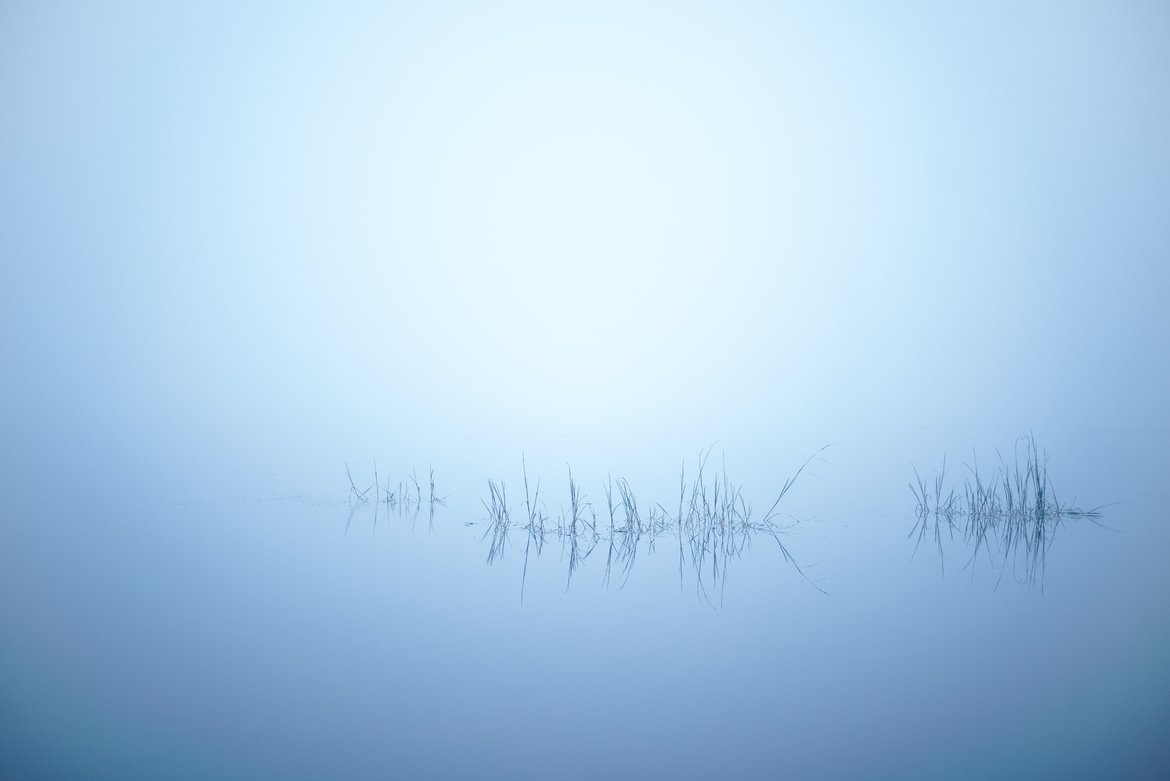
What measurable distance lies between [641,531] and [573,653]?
3.56m

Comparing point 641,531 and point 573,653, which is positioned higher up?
point 641,531

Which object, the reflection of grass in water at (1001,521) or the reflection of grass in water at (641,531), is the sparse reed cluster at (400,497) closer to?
the reflection of grass in water at (641,531)

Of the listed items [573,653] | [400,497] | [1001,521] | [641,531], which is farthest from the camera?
[400,497]

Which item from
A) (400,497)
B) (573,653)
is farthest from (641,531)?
(573,653)

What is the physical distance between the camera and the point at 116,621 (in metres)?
3.94

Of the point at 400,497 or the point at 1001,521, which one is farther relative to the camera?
the point at 400,497

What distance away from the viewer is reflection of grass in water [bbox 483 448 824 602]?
5.89m

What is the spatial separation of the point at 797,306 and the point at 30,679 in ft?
269

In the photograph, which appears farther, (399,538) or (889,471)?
(889,471)

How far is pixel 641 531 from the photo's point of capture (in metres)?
7.25

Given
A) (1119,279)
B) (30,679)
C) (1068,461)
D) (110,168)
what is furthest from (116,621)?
(110,168)

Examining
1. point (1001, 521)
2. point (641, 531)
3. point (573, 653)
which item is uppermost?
point (1001, 521)

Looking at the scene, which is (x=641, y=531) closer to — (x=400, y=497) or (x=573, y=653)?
(x=400, y=497)

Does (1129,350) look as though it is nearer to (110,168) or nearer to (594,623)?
(594,623)
